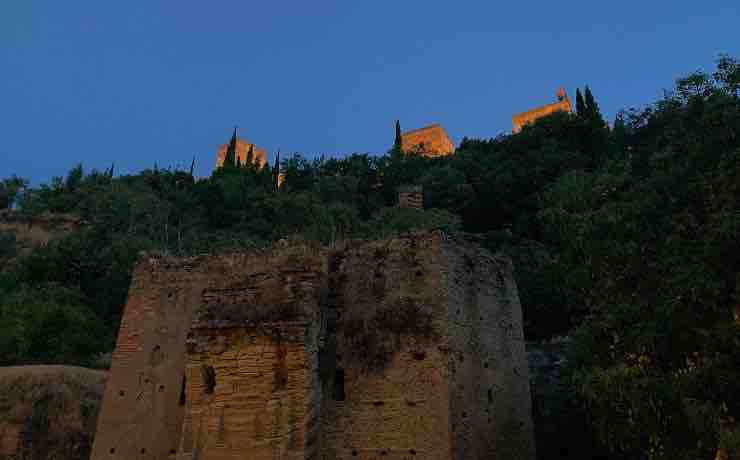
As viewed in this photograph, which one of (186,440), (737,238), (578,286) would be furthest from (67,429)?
(737,238)

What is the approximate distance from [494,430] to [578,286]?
3103 mm

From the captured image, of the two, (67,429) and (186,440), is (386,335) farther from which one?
(67,429)

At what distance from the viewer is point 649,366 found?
29.3 ft

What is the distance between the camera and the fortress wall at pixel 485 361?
1008 cm

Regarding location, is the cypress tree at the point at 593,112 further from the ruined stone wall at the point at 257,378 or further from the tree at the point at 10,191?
the tree at the point at 10,191

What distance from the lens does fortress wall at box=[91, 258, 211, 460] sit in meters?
11.5

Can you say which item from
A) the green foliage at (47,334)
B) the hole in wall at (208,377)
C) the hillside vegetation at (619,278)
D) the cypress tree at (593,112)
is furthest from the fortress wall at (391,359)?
the cypress tree at (593,112)

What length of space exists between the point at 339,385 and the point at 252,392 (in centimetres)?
194

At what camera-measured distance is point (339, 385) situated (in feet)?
34.2

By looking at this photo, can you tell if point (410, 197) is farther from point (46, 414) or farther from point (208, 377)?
point (208, 377)

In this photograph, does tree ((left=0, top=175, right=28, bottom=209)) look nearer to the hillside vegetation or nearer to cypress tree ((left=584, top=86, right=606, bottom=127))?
the hillside vegetation

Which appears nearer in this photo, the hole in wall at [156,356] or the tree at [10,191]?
the hole in wall at [156,356]

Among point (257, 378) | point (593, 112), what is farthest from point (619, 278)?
point (593, 112)

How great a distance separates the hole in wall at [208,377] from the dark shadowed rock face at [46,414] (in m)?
9.64
